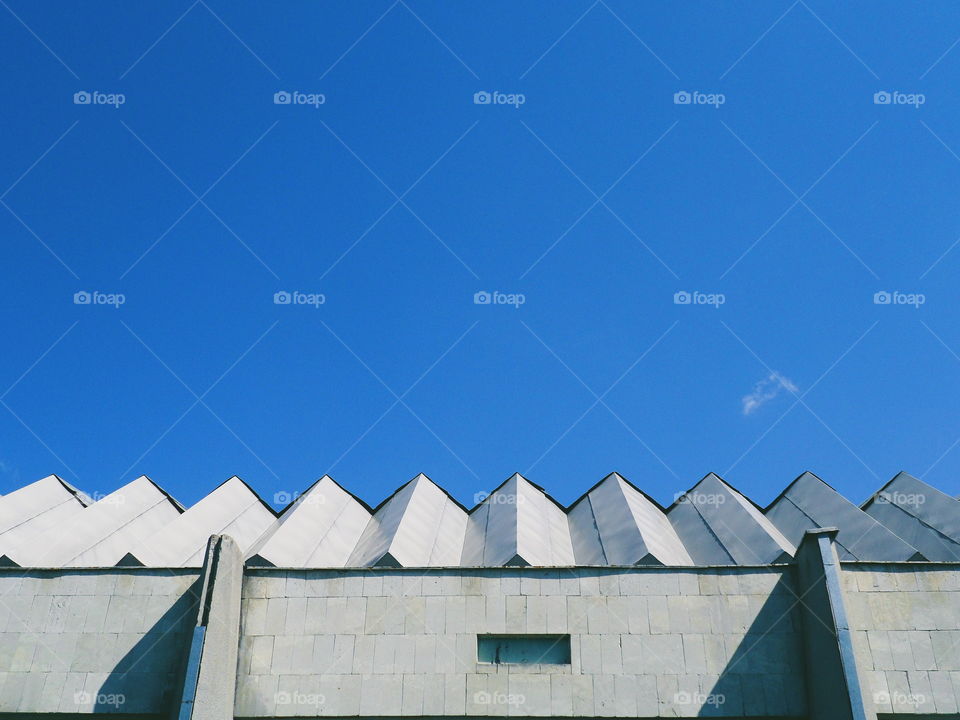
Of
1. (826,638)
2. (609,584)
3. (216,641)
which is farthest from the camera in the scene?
(609,584)

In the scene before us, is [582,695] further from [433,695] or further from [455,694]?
[433,695]

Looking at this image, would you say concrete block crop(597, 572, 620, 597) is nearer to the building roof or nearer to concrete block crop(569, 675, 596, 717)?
the building roof

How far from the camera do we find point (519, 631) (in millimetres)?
15805

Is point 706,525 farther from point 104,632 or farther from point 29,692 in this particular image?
point 29,692

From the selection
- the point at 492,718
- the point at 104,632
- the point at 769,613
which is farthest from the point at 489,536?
the point at 104,632

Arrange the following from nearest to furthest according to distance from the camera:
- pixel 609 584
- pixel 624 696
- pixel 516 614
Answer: pixel 624 696 → pixel 516 614 → pixel 609 584

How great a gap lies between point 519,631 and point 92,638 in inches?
361

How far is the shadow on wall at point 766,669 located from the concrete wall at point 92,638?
11.2 m

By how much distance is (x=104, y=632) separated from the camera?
15.9 metres

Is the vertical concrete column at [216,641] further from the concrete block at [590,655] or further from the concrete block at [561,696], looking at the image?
the concrete block at [590,655]

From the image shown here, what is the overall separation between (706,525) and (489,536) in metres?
6.18

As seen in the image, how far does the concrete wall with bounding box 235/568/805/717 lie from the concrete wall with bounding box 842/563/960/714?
A: 1.37 meters

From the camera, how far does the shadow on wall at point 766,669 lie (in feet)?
48.5

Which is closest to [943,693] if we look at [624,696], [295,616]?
[624,696]
